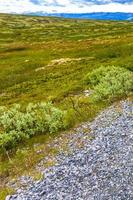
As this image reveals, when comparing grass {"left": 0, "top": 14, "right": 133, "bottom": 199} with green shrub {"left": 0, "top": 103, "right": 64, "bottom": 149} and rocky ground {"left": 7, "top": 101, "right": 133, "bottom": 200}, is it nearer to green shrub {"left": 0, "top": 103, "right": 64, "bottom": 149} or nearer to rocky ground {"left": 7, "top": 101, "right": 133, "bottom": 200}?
green shrub {"left": 0, "top": 103, "right": 64, "bottom": 149}

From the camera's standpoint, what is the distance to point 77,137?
3494cm

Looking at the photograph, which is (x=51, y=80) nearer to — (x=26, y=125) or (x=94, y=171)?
(x=26, y=125)

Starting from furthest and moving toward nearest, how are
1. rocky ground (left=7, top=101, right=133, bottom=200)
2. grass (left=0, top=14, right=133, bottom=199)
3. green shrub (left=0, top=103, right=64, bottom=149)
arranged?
green shrub (left=0, top=103, right=64, bottom=149) < grass (left=0, top=14, right=133, bottom=199) < rocky ground (left=7, top=101, right=133, bottom=200)

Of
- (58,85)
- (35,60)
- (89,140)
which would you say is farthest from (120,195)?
(35,60)

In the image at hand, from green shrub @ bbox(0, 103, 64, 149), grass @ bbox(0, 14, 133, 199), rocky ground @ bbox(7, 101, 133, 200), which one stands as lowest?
grass @ bbox(0, 14, 133, 199)

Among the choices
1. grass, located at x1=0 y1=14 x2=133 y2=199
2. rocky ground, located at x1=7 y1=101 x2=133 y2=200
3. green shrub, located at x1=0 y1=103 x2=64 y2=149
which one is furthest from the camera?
green shrub, located at x1=0 y1=103 x2=64 y2=149

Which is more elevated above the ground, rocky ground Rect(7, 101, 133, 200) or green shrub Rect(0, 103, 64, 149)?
rocky ground Rect(7, 101, 133, 200)

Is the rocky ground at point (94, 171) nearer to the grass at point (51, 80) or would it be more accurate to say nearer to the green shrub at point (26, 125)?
the grass at point (51, 80)

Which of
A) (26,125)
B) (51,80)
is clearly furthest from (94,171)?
(51,80)

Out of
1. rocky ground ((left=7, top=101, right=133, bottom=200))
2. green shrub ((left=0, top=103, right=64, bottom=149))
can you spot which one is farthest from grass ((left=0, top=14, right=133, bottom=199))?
rocky ground ((left=7, top=101, right=133, bottom=200))

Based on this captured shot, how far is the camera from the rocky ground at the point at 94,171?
24.1 metres

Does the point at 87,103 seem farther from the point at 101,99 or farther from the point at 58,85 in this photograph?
the point at 58,85

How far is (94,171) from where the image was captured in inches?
1057

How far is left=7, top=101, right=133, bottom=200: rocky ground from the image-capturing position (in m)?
24.1
